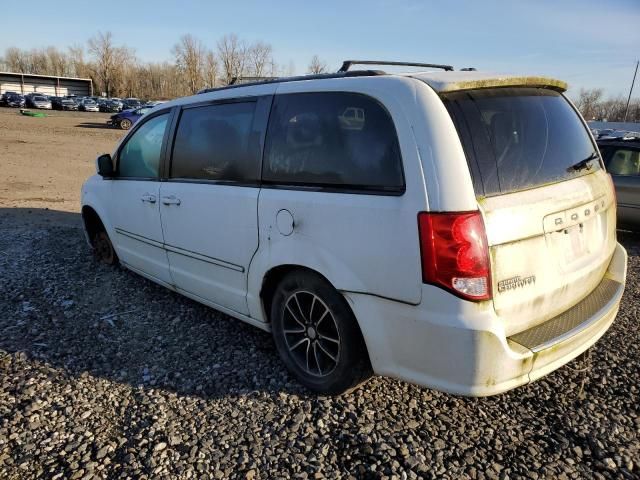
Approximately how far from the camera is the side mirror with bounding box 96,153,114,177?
4.46m

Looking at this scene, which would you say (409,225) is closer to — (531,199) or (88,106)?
(531,199)

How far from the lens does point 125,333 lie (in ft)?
12.3

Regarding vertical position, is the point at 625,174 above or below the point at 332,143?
below

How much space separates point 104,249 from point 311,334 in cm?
330

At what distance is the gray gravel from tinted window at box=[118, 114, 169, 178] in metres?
1.31

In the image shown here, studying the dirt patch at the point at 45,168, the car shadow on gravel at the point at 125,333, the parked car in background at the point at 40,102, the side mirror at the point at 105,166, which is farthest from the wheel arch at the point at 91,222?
the parked car in background at the point at 40,102

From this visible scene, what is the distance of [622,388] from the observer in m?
3.04

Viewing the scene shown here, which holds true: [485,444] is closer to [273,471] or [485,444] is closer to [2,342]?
[273,471]

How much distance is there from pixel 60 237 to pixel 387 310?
530 cm

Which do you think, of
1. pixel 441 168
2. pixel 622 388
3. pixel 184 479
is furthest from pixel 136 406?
pixel 622 388

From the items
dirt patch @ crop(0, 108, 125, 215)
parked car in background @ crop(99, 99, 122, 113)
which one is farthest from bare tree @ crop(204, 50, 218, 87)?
dirt patch @ crop(0, 108, 125, 215)

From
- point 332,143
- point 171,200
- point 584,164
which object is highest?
point 332,143

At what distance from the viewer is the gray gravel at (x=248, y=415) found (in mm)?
2389

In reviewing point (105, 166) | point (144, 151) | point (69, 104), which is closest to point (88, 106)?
point (69, 104)
